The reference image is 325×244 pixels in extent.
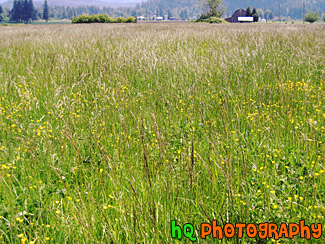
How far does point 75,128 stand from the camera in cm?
273

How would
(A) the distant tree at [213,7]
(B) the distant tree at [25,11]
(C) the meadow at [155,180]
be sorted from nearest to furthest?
(C) the meadow at [155,180]
(A) the distant tree at [213,7]
(B) the distant tree at [25,11]

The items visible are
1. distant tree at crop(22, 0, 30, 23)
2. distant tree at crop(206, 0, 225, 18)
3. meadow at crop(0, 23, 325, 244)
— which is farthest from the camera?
distant tree at crop(22, 0, 30, 23)

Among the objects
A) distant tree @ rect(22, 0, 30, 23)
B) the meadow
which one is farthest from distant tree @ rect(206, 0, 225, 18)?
distant tree @ rect(22, 0, 30, 23)

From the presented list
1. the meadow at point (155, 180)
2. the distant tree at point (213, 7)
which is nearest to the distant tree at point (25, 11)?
the distant tree at point (213, 7)

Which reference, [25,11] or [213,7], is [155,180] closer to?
[213,7]

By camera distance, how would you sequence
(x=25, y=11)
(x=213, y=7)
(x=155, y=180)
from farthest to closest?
(x=25, y=11), (x=213, y=7), (x=155, y=180)

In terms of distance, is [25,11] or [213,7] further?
[25,11]

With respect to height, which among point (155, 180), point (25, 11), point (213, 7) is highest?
point (25, 11)

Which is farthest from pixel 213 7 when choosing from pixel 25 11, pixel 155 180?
pixel 25 11

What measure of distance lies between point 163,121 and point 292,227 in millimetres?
1762

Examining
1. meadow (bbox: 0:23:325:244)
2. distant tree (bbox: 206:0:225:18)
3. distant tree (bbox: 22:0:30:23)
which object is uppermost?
distant tree (bbox: 22:0:30:23)

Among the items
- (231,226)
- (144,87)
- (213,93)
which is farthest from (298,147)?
(144,87)

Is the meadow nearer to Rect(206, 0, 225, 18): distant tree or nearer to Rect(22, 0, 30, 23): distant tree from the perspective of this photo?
Rect(206, 0, 225, 18): distant tree

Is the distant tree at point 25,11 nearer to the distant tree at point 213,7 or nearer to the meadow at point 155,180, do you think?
the distant tree at point 213,7
